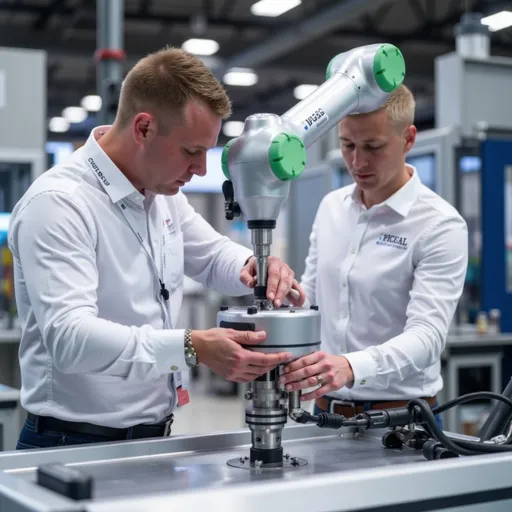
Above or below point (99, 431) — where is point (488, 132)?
above

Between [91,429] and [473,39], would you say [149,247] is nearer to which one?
[91,429]

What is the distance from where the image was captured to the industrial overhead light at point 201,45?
8953 millimetres

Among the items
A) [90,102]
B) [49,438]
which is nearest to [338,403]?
[49,438]

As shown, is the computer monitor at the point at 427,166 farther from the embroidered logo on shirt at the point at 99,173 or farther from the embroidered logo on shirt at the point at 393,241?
the embroidered logo on shirt at the point at 99,173

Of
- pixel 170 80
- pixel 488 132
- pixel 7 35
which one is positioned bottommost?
pixel 170 80

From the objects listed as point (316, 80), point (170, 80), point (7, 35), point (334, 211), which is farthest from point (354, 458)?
point (316, 80)

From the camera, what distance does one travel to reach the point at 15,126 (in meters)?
4.47

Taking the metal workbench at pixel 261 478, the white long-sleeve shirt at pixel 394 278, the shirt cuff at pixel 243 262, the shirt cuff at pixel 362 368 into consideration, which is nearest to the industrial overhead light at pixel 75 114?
the white long-sleeve shirt at pixel 394 278

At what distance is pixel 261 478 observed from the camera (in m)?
1.25

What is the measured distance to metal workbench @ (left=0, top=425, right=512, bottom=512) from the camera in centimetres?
101

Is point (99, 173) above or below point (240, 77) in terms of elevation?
below

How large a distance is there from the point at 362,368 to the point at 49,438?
612 millimetres

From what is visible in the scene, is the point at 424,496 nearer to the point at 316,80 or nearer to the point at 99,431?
the point at 99,431

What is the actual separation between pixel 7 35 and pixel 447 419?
692 centimetres
